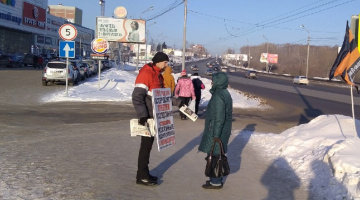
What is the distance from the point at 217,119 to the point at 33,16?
6485cm

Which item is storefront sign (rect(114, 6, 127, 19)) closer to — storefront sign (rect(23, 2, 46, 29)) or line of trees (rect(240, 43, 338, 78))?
storefront sign (rect(23, 2, 46, 29))

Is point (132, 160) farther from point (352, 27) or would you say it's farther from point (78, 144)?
point (352, 27)

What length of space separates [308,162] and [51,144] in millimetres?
5072

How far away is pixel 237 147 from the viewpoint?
9.40 metres

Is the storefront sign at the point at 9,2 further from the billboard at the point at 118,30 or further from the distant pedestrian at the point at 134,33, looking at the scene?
the distant pedestrian at the point at 134,33

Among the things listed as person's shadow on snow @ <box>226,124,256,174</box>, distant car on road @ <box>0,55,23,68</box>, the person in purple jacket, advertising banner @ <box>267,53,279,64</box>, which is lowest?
person's shadow on snow @ <box>226,124,256,174</box>

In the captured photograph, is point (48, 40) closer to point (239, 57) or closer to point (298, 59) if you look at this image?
point (298, 59)

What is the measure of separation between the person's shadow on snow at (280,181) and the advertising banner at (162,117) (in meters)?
Answer: 1.62

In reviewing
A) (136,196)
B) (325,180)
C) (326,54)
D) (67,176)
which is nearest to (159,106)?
(136,196)

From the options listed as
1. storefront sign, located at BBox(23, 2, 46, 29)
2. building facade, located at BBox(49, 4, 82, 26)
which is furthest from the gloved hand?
building facade, located at BBox(49, 4, 82, 26)

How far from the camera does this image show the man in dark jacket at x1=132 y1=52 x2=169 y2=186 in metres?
5.67

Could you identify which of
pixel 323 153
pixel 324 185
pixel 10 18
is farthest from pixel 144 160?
pixel 10 18

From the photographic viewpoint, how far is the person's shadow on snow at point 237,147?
300 inches

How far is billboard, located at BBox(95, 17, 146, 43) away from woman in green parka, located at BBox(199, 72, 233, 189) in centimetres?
3923
